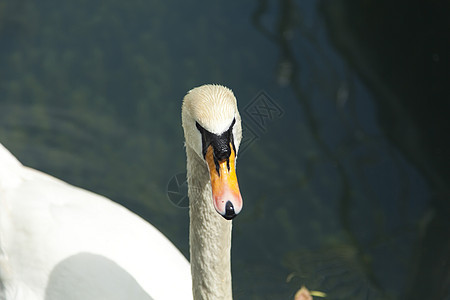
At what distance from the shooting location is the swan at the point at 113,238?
72.1 inches

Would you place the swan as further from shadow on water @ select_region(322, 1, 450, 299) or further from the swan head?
shadow on water @ select_region(322, 1, 450, 299)

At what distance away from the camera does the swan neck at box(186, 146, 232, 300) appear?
1.99 meters

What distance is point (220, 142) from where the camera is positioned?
5.64ft

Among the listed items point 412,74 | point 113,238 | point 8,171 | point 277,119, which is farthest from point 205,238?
point 412,74

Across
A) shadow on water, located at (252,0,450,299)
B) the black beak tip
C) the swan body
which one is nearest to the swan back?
the swan body

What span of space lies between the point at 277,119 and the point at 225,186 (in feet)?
7.57

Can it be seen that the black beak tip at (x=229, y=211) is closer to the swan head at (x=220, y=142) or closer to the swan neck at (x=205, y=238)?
the swan head at (x=220, y=142)

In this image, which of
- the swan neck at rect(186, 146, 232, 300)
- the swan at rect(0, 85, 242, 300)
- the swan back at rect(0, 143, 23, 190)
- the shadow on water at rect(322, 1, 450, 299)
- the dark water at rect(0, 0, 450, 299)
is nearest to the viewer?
the swan at rect(0, 85, 242, 300)

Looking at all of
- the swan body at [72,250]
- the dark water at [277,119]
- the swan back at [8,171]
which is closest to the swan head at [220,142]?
the swan body at [72,250]

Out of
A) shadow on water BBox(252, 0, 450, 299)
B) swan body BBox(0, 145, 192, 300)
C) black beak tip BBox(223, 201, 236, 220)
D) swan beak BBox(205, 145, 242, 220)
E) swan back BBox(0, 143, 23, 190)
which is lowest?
black beak tip BBox(223, 201, 236, 220)

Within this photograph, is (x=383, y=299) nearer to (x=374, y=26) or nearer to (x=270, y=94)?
(x=270, y=94)

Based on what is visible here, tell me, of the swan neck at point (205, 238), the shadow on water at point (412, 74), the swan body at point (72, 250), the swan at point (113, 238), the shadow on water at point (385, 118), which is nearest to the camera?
the swan at point (113, 238)

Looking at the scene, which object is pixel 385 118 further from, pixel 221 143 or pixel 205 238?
pixel 221 143

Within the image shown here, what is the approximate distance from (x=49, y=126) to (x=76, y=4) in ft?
3.39
